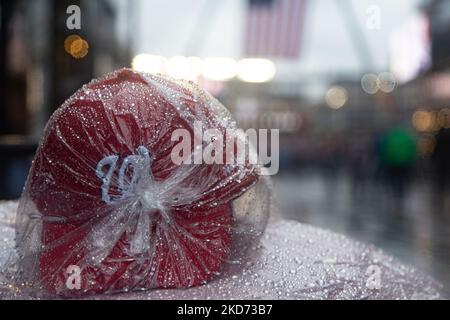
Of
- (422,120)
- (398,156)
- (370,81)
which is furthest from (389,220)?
(422,120)

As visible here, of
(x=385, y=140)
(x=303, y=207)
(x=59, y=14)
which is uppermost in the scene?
(x=59, y=14)

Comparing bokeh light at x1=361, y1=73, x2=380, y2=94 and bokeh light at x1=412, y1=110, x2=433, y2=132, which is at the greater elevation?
bokeh light at x1=361, y1=73, x2=380, y2=94

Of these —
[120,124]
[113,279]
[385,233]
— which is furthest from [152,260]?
[385,233]

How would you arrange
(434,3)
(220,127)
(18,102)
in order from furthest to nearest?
1. (434,3)
2. (18,102)
3. (220,127)

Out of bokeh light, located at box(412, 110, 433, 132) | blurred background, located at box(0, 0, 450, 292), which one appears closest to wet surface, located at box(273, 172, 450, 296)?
blurred background, located at box(0, 0, 450, 292)

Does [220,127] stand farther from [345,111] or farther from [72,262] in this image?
[345,111]

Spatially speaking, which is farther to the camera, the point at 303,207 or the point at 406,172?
the point at 406,172

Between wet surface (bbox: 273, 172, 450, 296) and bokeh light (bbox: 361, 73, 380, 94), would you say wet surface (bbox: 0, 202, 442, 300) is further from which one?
bokeh light (bbox: 361, 73, 380, 94)

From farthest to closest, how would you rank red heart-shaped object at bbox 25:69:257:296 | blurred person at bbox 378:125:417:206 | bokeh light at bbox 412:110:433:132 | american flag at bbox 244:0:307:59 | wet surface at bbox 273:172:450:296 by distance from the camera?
bokeh light at bbox 412:110:433:132
american flag at bbox 244:0:307:59
blurred person at bbox 378:125:417:206
wet surface at bbox 273:172:450:296
red heart-shaped object at bbox 25:69:257:296
